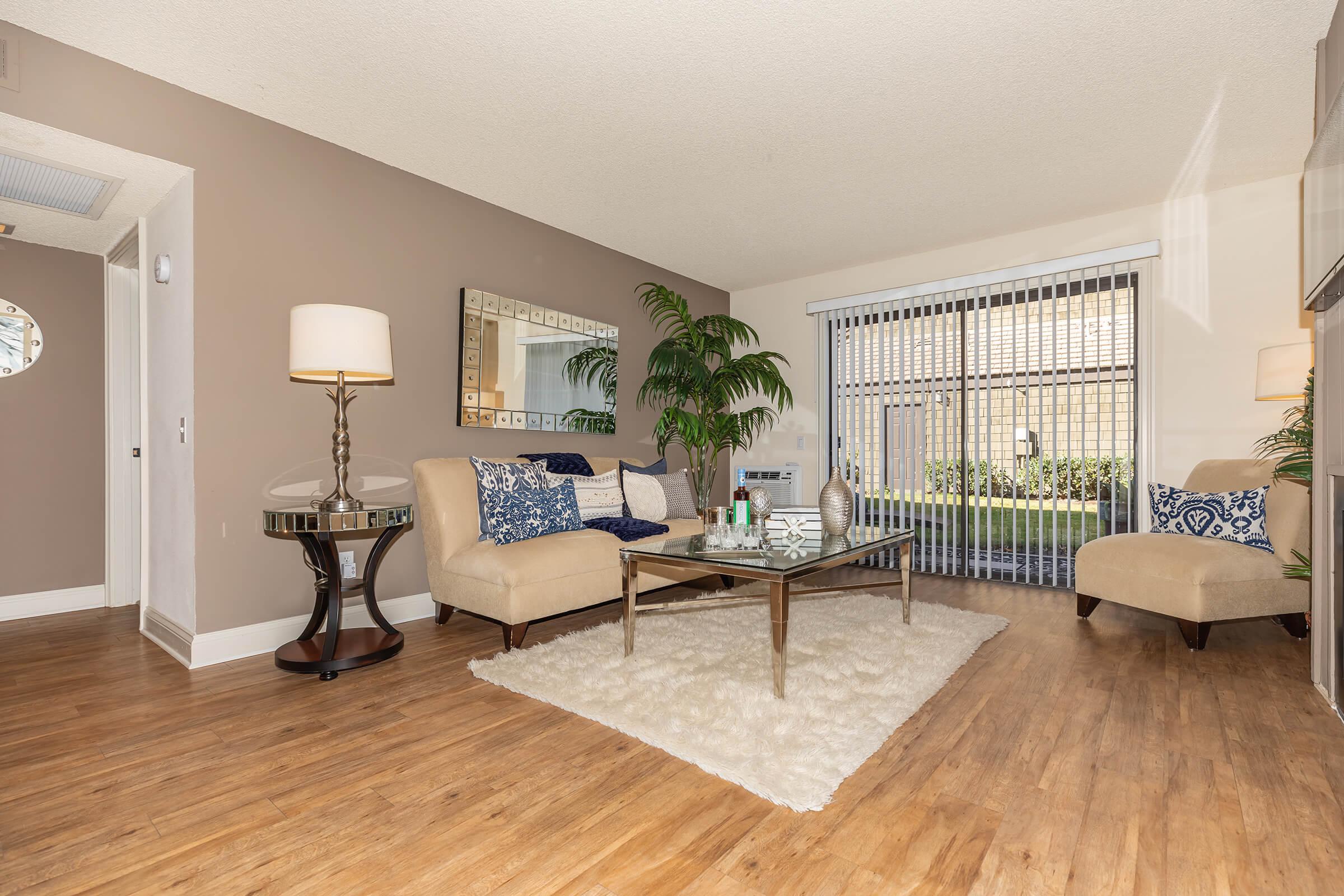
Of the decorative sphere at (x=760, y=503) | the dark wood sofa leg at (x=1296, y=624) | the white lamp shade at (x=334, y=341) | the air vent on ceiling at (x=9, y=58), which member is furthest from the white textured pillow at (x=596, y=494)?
the dark wood sofa leg at (x=1296, y=624)

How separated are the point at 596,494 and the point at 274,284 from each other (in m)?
2.01

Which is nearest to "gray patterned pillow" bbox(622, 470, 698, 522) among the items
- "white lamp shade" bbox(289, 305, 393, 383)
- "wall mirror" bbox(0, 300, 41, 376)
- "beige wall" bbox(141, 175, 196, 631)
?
"white lamp shade" bbox(289, 305, 393, 383)

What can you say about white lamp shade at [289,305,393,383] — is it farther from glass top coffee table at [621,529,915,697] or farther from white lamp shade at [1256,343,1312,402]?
white lamp shade at [1256,343,1312,402]

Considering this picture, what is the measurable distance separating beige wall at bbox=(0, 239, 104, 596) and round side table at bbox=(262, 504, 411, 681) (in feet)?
5.87

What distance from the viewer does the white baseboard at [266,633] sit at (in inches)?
110

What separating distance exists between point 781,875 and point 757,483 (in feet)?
14.9

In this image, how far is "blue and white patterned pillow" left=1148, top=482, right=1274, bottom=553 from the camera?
10.4ft

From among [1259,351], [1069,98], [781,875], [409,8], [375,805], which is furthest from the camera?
[1259,351]

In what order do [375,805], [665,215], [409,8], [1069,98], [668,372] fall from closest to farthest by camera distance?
[375,805] < [409,8] < [1069,98] < [665,215] < [668,372]

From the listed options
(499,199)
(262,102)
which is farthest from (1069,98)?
(262,102)

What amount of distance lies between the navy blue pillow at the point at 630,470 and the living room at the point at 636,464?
0.03m

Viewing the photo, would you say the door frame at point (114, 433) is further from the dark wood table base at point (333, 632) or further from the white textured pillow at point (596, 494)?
the white textured pillow at point (596, 494)

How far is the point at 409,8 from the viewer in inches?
89.5

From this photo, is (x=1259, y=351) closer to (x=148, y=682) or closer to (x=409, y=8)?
(x=409, y=8)
